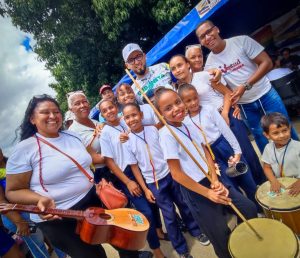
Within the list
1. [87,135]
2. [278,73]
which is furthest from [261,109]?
[278,73]

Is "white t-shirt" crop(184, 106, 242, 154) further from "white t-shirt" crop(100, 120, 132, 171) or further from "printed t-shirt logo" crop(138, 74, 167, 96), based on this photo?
"printed t-shirt logo" crop(138, 74, 167, 96)

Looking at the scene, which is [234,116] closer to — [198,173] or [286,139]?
[286,139]

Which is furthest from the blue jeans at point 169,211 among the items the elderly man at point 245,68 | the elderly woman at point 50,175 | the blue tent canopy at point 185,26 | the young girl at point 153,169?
the blue tent canopy at point 185,26

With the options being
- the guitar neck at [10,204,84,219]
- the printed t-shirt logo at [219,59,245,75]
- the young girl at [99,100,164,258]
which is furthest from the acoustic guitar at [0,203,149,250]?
the printed t-shirt logo at [219,59,245,75]

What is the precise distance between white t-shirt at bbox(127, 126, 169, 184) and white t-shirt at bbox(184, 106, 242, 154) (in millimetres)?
468

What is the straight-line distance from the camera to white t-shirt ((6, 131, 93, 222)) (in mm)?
2109

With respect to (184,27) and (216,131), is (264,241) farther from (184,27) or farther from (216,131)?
(184,27)

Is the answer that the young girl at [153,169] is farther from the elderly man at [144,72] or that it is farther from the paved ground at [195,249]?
the elderly man at [144,72]

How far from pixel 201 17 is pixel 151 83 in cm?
209

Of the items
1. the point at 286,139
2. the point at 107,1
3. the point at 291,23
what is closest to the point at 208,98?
the point at 286,139

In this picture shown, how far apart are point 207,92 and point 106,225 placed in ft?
6.31

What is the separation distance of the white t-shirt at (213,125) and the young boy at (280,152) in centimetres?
33

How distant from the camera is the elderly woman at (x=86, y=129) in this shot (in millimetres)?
3238

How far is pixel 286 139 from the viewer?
2531mm
